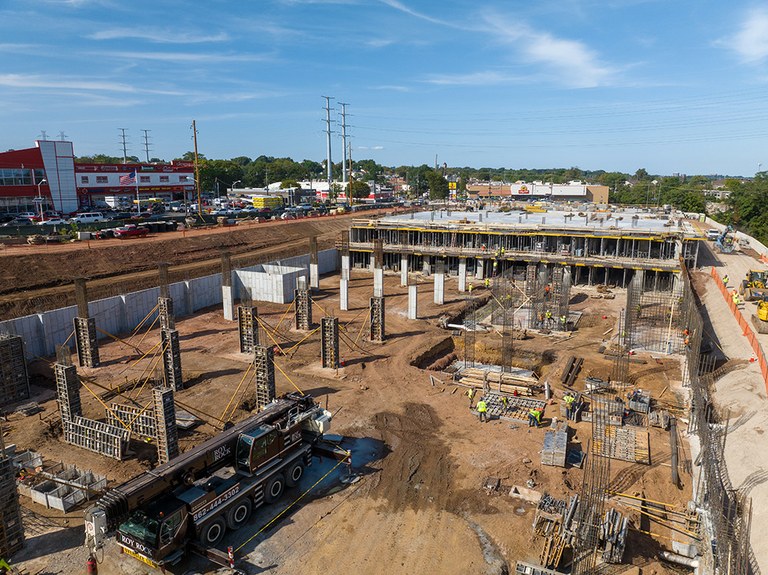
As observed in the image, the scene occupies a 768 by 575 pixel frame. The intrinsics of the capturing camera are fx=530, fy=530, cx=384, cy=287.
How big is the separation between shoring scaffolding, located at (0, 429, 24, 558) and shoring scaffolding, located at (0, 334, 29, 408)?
9753 millimetres

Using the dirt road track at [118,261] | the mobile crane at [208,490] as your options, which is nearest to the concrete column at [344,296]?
the dirt road track at [118,261]

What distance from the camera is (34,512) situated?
1367cm

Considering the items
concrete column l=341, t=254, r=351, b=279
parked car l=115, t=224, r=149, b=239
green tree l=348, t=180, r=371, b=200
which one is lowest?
concrete column l=341, t=254, r=351, b=279

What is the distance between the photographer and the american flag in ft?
268

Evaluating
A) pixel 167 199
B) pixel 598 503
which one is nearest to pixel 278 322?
pixel 598 503

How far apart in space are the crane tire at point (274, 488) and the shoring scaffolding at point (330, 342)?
30.6 feet

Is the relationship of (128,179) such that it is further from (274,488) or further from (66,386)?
(274,488)

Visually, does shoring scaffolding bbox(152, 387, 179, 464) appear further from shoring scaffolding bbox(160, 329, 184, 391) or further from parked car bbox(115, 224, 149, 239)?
parked car bbox(115, 224, 149, 239)

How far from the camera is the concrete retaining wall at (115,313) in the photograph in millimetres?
25000

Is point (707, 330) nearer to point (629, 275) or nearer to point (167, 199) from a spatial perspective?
point (629, 275)

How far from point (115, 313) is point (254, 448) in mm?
19561

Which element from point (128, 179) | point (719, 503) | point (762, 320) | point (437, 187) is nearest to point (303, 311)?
point (719, 503)

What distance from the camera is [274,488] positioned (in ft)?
46.3

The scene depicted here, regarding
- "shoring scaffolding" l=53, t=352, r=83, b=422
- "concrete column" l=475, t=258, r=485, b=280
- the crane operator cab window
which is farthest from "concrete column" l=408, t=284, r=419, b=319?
the crane operator cab window
